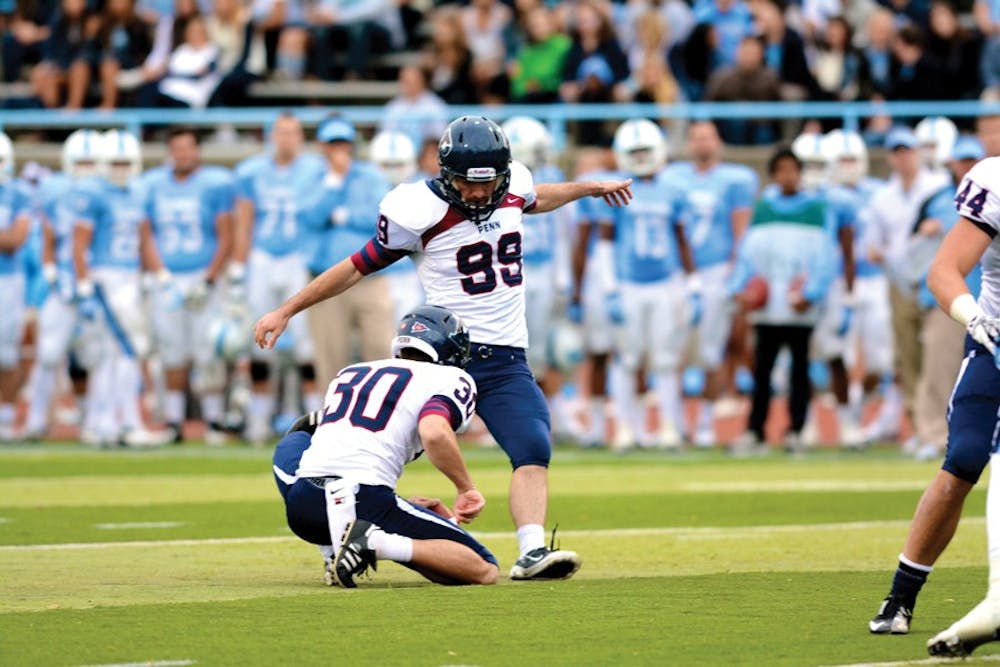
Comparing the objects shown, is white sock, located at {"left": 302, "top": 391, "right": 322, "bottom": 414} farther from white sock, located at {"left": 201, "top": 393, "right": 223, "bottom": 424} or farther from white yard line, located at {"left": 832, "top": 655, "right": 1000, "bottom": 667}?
white yard line, located at {"left": 832, "top": 655, "right": 1000, "bottom": 667}

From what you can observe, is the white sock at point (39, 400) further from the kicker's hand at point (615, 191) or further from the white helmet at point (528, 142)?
the kicker's hand at point (615, 191)

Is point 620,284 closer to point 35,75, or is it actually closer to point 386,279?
point 386,279

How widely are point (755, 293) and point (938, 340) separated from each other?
1350 millimetres

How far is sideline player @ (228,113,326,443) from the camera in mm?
15516

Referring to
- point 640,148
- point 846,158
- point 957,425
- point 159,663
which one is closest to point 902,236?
point 846,158

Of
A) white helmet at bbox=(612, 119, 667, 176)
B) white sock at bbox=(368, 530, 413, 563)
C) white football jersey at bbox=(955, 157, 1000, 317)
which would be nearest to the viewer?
white football jersey at bbox=(955, 157, 1000, 317)

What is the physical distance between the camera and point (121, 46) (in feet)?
68.1

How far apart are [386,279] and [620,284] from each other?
1665 millimetres

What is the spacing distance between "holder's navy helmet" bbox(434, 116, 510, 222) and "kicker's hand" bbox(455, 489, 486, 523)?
123cm

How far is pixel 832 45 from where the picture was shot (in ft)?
62.6

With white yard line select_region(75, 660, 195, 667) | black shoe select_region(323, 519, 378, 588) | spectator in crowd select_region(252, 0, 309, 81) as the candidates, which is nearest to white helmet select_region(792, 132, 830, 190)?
spectator in crowd select_region(252, 0, 309, 81)

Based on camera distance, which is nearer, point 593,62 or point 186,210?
point 186,210

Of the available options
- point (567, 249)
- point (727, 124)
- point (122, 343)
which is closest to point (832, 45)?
point (727, 124)

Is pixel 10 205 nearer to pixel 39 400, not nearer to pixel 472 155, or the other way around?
pixel 39 400
